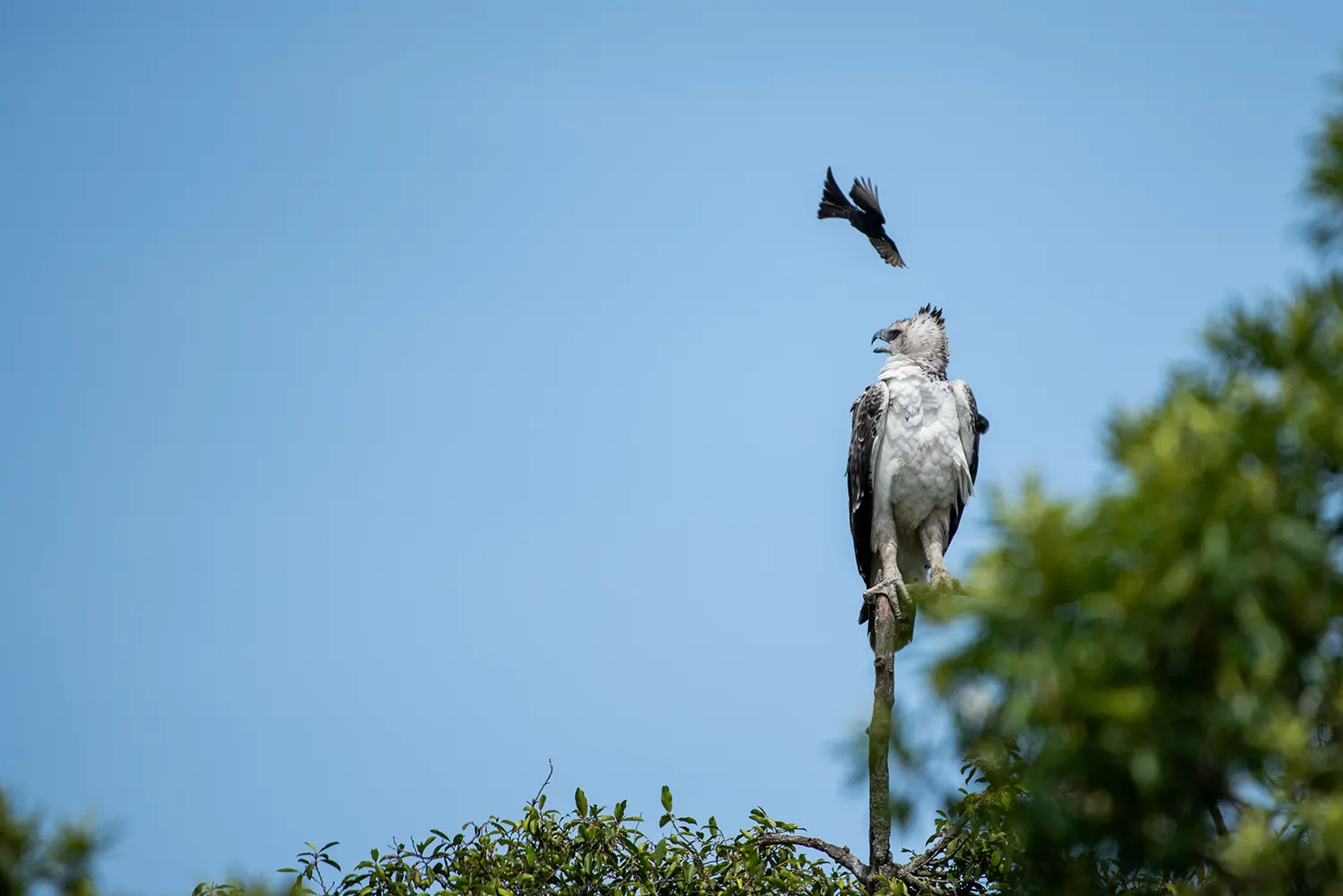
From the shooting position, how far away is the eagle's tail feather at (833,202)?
11648 mm

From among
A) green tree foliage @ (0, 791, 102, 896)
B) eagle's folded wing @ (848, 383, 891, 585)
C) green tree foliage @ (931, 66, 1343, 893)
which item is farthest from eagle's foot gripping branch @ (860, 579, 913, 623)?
green tree foliage @ (0, 791, 102, 896)

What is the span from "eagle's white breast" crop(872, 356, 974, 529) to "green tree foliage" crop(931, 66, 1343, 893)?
4962 mm

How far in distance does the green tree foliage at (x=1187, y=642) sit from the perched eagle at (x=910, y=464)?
4969 mm

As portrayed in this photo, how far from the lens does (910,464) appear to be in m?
10.6

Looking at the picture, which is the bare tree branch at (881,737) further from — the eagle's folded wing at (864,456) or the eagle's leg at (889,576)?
the eagle's folded wing at (864,456)

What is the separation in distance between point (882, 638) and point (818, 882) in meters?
1.90

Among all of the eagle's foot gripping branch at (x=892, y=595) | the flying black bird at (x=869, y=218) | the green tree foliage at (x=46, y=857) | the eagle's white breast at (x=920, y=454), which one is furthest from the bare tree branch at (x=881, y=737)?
the green tree foliage at (x=46, y=857)

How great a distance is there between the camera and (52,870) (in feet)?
17.2

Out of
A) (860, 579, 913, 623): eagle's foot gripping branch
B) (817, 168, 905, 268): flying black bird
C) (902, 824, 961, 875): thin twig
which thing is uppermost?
(817, 168, 905, 268): flying black bird

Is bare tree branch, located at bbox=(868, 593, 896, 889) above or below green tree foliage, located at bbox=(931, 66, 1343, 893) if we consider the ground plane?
above

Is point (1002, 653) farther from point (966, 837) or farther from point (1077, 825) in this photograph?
point (966, 837)

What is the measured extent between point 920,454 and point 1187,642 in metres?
5.60

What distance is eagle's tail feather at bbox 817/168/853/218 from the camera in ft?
38.2

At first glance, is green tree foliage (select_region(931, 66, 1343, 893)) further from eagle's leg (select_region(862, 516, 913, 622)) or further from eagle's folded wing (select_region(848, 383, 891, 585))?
eagle's folded wing (select_region(848, 383, 891, 585))
